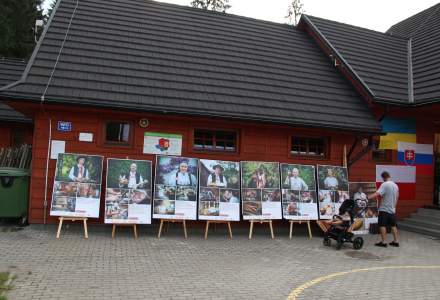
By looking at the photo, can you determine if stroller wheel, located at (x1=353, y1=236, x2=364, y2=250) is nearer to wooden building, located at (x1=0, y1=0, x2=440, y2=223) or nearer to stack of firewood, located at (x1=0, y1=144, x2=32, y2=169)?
wooden building, located at (x1=0, y1=0, x2=440, y2=223)

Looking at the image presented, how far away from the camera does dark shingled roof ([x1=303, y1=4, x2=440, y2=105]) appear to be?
1368 cm

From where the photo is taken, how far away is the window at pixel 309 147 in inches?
484

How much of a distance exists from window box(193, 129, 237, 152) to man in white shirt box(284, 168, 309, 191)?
61.7 inches

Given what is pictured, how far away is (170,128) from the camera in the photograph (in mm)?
10992

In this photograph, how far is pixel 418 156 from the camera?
1395 centimetres

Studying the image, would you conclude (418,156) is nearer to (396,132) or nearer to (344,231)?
(396,132)

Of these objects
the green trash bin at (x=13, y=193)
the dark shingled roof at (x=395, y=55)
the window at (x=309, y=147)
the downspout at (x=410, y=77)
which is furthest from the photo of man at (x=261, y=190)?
the downspout at (x=410, y=77)

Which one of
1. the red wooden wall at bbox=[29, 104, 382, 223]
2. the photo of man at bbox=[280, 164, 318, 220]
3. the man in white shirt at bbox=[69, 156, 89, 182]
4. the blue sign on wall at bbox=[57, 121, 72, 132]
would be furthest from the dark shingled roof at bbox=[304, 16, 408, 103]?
the blue sign on wall at bbox=[57, 121, 72, 132]

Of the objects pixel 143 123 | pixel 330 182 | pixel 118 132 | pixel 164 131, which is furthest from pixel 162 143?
pixel 330 182

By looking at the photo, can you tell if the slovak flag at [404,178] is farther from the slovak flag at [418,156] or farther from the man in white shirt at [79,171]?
the man in white shirt at [79,171]

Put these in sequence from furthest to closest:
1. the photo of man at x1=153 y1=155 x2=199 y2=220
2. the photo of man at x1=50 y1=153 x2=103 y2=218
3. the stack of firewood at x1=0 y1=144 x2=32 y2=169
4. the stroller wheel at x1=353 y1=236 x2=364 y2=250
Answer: the stack of firewood at x1=0 y1=144 x2=32 y2=169, the photo of man at x1=153 y1=155 x2=199 y2=220, the stroller wheel at x1=353 y1=236 x2=364 y2=250, the photo of man at x1=50 y1=153 x2=103 y2=218

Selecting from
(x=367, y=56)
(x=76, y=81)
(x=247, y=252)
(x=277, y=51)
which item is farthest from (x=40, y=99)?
(x=367, y=56)

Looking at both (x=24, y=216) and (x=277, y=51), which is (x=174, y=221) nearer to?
(x=24, y=216)

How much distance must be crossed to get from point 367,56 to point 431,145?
12.8 ft
